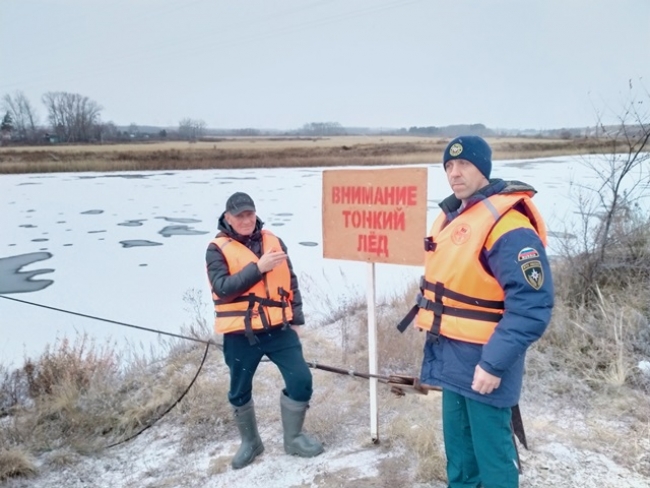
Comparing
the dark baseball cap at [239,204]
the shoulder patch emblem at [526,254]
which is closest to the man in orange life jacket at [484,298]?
the shoulder patch emblem at [526,254]

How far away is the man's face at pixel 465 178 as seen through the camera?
2.03 metres

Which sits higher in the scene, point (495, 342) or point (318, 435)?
point (495, 342)

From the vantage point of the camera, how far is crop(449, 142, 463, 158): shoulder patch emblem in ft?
6.59

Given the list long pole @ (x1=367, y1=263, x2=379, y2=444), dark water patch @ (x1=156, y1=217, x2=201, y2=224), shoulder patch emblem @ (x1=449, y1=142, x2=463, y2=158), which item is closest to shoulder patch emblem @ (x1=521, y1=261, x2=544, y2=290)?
shoulder patch emblem @ (x1=449, y1=142, x2=463, y2=158)

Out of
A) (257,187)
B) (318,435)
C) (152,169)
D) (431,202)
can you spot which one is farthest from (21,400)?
(152,169)

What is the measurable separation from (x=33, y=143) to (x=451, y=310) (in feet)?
53.6

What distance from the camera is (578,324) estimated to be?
4328mm

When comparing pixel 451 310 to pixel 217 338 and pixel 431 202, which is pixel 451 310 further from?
pixel 431 202

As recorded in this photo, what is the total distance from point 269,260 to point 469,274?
108cm

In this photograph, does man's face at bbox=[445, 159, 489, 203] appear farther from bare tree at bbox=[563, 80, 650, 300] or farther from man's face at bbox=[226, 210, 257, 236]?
bare tree at bbox=[563, 80, 650, 300]

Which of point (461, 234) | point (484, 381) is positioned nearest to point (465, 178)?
point (461, 234)

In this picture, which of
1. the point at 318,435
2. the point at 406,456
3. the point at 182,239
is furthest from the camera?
the point at 182,239

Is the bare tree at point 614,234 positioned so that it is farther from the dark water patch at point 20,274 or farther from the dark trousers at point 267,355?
the dark water patch at point 20,274

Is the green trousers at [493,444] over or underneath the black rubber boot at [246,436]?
over
